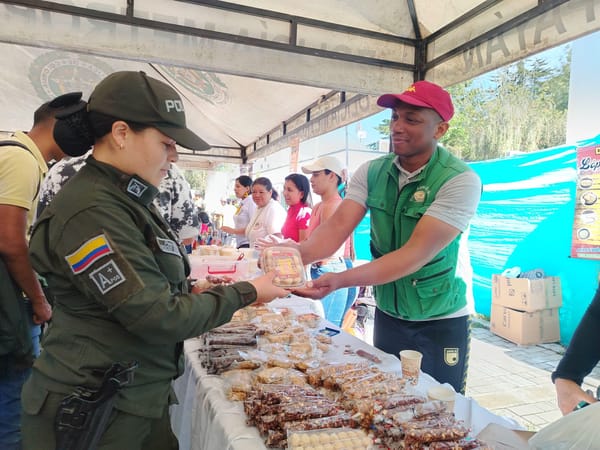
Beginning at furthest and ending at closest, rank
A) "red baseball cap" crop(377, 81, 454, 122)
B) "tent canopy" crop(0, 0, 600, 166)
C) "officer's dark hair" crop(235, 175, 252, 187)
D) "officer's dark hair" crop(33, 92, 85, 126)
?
"officer's dark hair" crop(235, 175, 252, 187)
"tent canopy" crop(0, 0, 600, 166)
"red baseball cap" crop(377, 81, 454, 122)
"officer's dark hair" crop(33, 92, 85, 126)

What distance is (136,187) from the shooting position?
1137 mm

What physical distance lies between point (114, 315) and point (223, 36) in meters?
2.51

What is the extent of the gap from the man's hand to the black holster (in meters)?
1.39

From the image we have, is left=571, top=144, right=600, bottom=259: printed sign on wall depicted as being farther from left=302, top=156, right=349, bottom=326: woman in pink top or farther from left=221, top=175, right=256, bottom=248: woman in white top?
left=221, top=175, right=256, bottom=248: woman in white top

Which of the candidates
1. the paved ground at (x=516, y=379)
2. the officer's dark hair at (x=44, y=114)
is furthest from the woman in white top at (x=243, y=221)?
the officer's dark hair at (x=44, y=114)

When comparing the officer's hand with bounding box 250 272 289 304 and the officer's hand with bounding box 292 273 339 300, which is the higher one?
the officer's hand with bounding box 250 272 289 304

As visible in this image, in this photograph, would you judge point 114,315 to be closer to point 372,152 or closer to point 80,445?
point 80,445

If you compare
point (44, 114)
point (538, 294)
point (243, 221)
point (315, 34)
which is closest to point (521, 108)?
point (538, 294)

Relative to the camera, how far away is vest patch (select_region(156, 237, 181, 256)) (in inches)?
45.2

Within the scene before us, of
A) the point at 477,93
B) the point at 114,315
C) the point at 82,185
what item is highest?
the point at 477,93

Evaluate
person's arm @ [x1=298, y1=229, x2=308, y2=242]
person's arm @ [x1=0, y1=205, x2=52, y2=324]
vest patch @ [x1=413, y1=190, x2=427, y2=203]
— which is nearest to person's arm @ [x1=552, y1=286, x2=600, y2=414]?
vest patch @ [x1=413, y1=190, x2=427, y2=203]

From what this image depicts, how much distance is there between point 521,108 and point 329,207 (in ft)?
45.8

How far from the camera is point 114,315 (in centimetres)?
103

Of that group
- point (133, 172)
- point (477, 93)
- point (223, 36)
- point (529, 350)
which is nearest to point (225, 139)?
point (223, 36)
